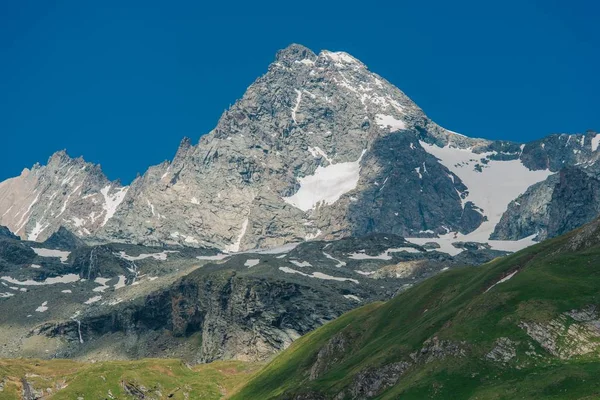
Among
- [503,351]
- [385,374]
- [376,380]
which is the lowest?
[376,380]

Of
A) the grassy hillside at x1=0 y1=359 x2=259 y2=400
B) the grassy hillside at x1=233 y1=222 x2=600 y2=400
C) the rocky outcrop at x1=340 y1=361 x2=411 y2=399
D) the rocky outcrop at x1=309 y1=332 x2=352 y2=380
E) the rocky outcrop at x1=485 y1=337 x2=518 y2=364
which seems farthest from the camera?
the grassy hillside at x1=0 y1=359 x2=259 y2=400

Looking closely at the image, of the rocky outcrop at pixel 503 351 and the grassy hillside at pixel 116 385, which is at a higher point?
the rocky outcrop at pixel 503 351

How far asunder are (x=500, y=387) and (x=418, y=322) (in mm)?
40679

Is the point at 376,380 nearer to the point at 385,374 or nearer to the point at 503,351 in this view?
the point at 385,374

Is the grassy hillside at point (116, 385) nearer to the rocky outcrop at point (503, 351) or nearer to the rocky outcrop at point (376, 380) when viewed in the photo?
the rocky outcrop at point (376, 380)

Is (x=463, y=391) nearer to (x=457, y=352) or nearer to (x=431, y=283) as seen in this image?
(x=457, y=352)

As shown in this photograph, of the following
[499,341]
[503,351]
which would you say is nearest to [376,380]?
[499,341]

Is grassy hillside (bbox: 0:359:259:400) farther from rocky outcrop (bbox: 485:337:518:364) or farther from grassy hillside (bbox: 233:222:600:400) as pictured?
rocky outcrop (bbox: 485:337:518:364)

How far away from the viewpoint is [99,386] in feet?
590

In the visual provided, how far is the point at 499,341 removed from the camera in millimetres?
98438

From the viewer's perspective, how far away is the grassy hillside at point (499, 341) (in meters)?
91.2

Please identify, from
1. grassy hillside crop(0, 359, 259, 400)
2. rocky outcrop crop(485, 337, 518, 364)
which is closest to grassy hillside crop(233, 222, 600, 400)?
rocky outcrop crop(485, 337, 518, 364)

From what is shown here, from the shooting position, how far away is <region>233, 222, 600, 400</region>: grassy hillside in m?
91.2

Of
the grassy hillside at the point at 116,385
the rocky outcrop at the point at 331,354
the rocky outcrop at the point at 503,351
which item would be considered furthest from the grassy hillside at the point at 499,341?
the grassy hillside at the point at 116,385
